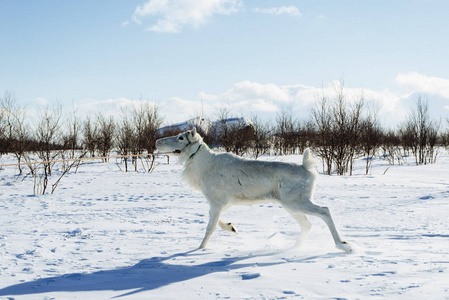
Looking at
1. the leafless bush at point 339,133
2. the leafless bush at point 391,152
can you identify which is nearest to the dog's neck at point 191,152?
the leafless bush at point 339,133

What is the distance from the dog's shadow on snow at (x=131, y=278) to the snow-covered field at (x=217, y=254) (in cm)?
1

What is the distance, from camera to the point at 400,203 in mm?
8883

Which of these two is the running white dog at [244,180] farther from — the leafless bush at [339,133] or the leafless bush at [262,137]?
the leafless bush at [262,137]

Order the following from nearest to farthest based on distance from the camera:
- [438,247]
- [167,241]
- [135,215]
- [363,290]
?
[363,290] → [438,247] → [167,241] → [135,215]

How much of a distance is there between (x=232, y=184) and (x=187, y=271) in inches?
53.0

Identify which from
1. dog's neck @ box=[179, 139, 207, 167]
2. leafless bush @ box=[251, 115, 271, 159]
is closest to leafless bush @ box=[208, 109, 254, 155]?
leafless bush @ box=[251, 115, 271, 159]

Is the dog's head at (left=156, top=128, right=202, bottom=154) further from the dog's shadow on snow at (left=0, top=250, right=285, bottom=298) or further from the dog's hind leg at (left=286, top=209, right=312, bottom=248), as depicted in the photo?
the dog's hind leg at (left=286, top=209, right=312, bottom=248)

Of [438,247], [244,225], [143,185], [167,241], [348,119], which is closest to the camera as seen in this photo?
[438,247]

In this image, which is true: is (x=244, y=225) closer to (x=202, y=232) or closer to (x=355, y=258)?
(x=202, y=232)

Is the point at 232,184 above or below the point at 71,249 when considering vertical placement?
above

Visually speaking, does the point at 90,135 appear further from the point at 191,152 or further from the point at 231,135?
the point at 191,152

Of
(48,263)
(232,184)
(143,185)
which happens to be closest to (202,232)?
(232,184)

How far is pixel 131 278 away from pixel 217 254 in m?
1.23

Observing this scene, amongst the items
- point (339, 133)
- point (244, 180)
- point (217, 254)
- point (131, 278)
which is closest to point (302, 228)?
point (244, 180)
